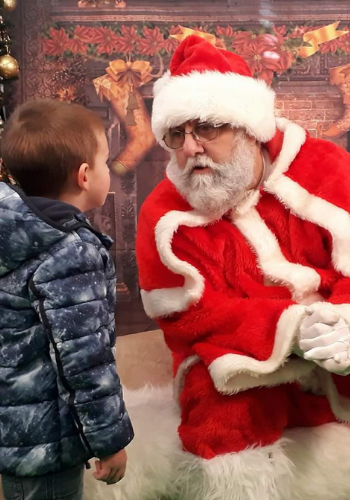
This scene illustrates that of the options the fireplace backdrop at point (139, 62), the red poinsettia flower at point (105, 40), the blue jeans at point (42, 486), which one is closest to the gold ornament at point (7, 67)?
the fireplace backdrop at point (139, 62)

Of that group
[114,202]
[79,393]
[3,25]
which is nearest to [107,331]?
[79,393]

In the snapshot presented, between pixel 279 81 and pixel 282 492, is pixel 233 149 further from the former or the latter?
pixel 279 81

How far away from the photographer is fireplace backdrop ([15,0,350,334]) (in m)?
2.67

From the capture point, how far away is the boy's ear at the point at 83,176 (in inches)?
44.7

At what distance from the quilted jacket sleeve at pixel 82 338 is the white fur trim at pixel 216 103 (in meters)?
0.72

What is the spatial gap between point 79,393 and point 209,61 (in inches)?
44.3

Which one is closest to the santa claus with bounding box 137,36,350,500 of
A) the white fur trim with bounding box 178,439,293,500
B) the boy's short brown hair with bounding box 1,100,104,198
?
the white fur trim with bounding box 178,439,293,500

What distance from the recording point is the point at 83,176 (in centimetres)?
115

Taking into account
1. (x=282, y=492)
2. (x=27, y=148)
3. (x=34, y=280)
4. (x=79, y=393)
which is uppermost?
(x=27, y=148)

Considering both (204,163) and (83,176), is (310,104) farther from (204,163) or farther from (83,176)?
(83,176)

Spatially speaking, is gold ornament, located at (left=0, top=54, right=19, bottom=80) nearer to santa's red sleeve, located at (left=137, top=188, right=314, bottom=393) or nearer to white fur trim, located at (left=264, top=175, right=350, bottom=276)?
santa's red sleeve, located at (left=137, top=188, right=314, bottom=393)

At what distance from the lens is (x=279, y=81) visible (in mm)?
2775

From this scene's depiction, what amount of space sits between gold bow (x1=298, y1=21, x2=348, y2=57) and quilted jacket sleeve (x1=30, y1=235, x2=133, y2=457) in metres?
2.11

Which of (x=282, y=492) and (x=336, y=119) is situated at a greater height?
(x=336, y=119)
